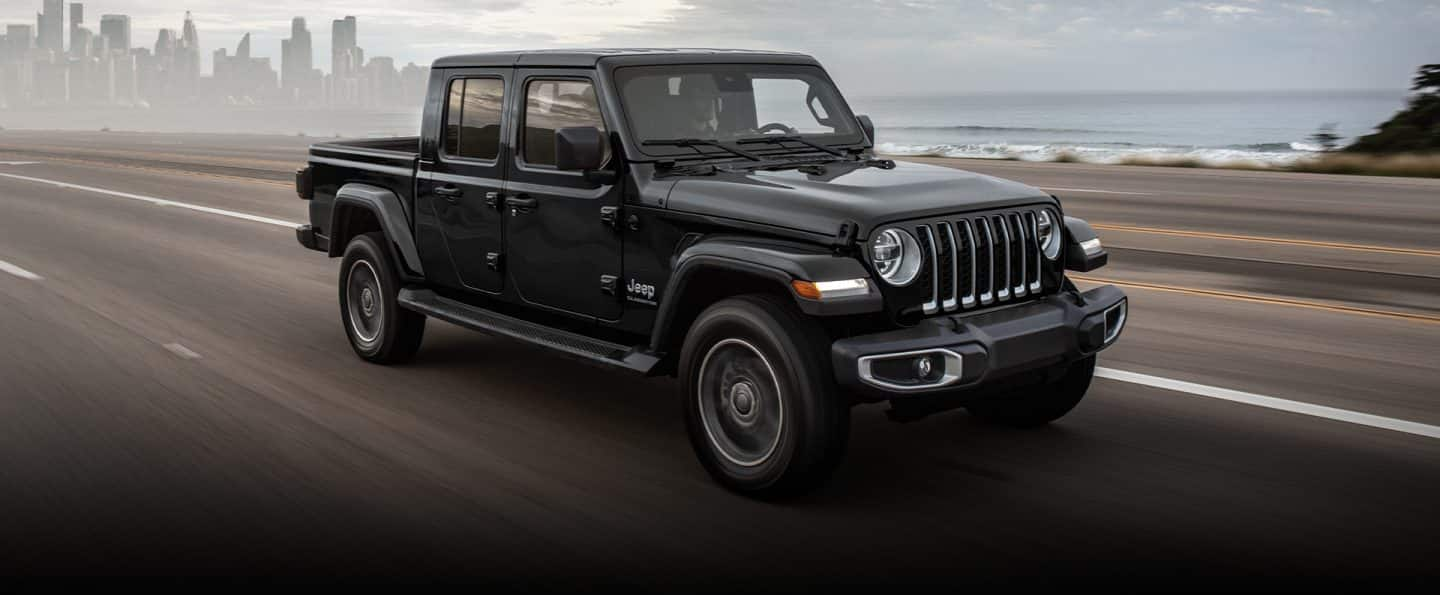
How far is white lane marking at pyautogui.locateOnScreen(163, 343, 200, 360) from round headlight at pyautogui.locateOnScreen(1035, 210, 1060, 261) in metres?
4.97

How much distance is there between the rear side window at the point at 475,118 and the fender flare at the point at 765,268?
160cm

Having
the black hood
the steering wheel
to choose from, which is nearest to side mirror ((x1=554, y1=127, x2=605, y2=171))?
the black hood

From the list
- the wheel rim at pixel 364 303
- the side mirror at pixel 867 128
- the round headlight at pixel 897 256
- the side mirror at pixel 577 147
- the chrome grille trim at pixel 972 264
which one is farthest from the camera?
the wheel rim at pixel 364 303

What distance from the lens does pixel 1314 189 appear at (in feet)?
65.2

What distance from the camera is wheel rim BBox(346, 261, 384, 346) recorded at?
24.9 ft

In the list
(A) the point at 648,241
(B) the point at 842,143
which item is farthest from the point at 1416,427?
(A) the point at 648,241

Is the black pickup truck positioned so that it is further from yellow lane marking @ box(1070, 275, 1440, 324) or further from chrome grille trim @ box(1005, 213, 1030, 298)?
yellow lane marking @ box(1070, 275, 1440, 324)

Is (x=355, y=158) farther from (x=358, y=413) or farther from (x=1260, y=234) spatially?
(x=1260, y=234)

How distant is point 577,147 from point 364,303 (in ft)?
9.21

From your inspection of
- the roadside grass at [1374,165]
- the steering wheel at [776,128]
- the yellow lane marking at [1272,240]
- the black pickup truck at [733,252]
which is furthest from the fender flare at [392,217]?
the roadside grass at [1374,165]

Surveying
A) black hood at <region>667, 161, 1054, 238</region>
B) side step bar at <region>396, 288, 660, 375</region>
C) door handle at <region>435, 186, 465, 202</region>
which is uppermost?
black hood at <region>667, 161, 1054, 238</region>

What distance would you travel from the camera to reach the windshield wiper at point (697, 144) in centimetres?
582

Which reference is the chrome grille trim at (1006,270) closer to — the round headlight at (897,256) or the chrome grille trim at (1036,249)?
the chrome grille trim at (1036,249)

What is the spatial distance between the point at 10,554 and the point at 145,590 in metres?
0.64
